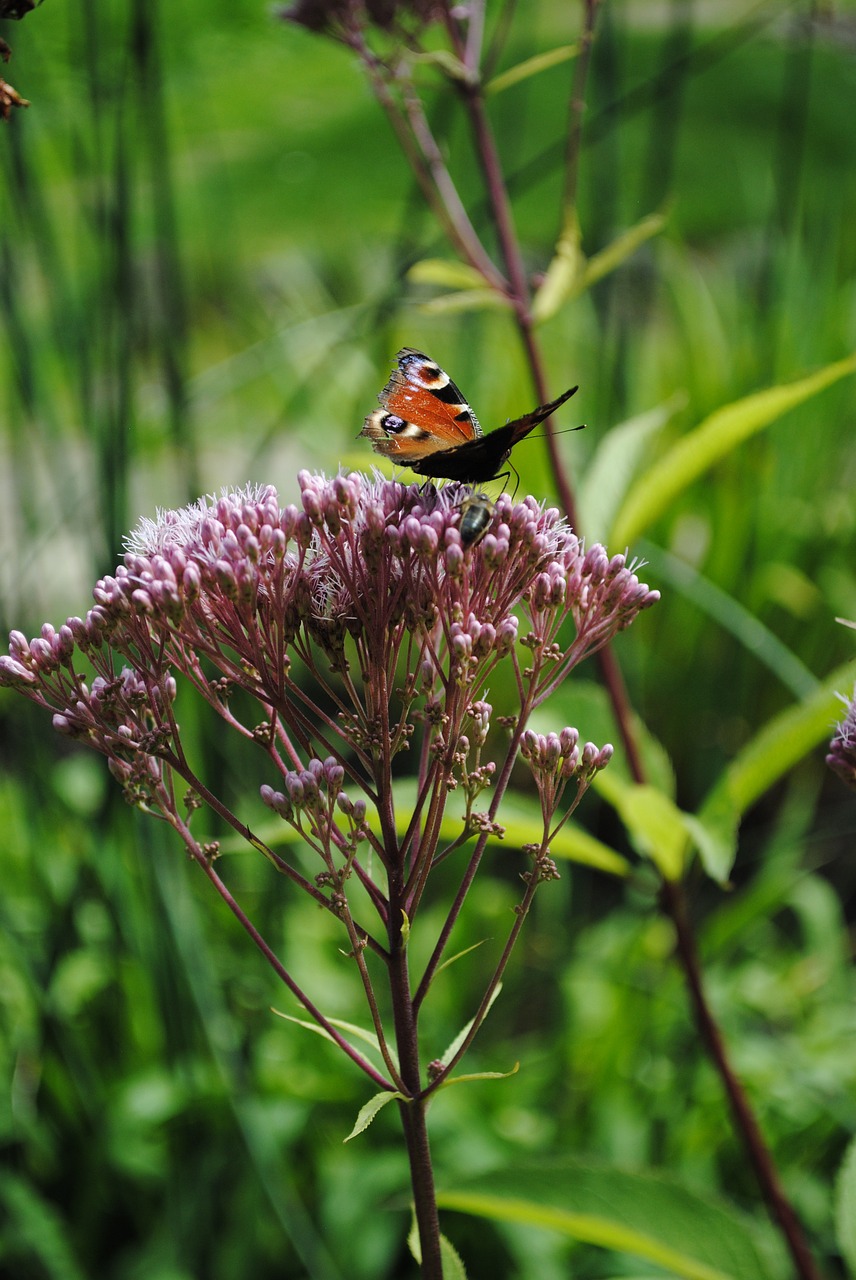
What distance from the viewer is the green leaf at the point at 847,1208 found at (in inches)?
31.3

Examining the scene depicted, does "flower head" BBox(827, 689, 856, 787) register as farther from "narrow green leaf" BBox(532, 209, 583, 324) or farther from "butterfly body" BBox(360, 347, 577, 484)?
"narrow green leaf" BBox(532, 209, 583, 324)

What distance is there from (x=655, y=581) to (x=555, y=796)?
1110 millimetres

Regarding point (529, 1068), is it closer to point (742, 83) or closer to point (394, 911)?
point (394, 911)

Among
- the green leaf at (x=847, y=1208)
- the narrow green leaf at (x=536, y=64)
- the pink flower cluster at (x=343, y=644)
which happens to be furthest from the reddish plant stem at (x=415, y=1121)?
the narrow green leaf at (x=536, y=64)

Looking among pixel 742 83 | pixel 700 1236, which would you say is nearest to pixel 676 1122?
pixel 700 1236

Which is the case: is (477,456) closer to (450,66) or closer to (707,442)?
(707,442)

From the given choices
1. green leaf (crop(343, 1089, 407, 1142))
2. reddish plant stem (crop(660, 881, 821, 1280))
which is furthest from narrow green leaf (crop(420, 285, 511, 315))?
green leaf (crop(343, 1089, 407, 1142))

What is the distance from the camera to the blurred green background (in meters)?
1.26

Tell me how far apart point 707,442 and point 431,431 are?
429mm

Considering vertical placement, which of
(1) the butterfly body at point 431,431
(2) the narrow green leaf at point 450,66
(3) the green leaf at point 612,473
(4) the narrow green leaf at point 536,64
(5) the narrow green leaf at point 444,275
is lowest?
(1) the butterfly body at point 431,431

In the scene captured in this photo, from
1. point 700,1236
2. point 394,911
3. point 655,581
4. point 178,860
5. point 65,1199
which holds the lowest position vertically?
point 700,1236

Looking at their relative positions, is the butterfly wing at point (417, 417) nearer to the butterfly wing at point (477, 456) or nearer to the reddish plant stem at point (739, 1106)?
the butterfly wing at point (477, 456)

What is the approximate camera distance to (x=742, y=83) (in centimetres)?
179

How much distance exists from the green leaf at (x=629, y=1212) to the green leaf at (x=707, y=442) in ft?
1.81
